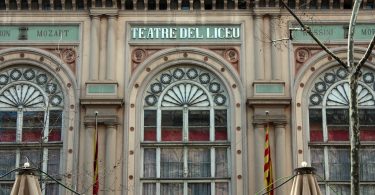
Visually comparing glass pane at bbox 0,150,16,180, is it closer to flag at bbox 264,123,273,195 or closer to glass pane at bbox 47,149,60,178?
glass pane at bbox 47,149,60,178

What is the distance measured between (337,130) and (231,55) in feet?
14.8

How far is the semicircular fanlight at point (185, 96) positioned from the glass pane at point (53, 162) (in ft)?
13.4

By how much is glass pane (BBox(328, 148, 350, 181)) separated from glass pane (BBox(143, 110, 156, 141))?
6056 millimetres

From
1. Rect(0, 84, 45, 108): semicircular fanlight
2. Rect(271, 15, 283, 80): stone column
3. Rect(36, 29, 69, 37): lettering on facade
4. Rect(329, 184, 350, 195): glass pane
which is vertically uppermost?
Rect(36, 29, 69, 37): lettering on facade

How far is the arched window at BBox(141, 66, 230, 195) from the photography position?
1115 inches

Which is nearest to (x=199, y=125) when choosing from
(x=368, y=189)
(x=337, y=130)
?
(x=337, y=130)

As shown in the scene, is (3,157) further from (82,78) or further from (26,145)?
(82,78)

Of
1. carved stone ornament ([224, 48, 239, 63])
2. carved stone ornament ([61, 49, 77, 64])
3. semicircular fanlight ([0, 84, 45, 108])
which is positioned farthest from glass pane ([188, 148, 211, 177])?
semicircular fanlight ([0, 84, 45, 108])

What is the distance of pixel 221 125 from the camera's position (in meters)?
29.0

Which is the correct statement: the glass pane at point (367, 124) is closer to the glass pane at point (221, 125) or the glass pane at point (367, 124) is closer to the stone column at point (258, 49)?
the stone column at point (258, 49)

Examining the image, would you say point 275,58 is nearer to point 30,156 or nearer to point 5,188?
point 30,156

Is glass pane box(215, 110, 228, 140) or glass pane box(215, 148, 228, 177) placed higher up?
glass pane box(215, 110, 228, 140)

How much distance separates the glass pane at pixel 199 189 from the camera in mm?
28250

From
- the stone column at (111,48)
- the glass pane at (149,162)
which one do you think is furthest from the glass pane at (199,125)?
the stone column at (111,48)
